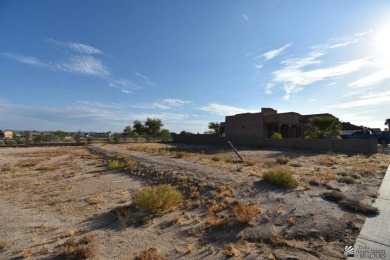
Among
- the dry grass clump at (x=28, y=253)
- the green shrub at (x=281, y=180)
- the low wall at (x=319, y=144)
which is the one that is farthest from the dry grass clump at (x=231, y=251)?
the low wall at (x=319, y=144)

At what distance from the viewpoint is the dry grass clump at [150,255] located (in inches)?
202

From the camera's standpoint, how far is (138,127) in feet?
235

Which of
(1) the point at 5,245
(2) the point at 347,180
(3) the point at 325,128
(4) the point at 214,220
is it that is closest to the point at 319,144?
(3) the point at 325,128

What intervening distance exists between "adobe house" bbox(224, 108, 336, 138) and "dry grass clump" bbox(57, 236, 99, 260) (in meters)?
38.9

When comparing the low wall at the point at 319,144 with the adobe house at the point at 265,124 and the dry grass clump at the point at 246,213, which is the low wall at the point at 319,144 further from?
the dry grass clump at the point at 246,213

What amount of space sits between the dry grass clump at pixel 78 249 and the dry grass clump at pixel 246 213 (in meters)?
3.79

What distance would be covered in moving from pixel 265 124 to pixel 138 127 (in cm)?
4035

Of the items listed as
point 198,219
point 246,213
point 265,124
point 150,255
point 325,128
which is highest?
point 265,124

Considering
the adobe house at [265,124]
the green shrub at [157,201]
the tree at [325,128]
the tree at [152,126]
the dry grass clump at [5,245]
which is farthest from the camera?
the tree at [152,126]

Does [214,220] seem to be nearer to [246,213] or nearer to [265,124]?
[246,213]

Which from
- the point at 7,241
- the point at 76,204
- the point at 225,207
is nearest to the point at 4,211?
the point at 76,204

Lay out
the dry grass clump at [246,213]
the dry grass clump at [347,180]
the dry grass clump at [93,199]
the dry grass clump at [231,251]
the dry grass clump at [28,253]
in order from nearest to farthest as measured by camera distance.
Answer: the dry grass clump at [231,251] < the dry grass clump at [28,253] < the dry grass clump at [246,213] < the dry grass clump at [93,199] < the dry grass clump at [347,180]

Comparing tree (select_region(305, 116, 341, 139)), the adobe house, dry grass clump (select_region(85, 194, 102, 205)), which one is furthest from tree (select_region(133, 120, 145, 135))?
dry grass clump (select_region(85, 194, 102, 205))

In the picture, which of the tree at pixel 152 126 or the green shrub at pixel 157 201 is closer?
the green shrub at pixel 157 201
